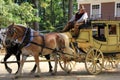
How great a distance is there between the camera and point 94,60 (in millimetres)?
16203

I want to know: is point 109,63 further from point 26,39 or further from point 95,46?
point 26,39

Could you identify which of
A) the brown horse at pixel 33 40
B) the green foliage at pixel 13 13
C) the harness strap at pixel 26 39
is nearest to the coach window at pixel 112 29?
the brown horse at pixel 33 40

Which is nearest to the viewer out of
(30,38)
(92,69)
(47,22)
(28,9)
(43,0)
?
(30,38)

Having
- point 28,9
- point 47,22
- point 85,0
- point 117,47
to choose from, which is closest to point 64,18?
point 47,22

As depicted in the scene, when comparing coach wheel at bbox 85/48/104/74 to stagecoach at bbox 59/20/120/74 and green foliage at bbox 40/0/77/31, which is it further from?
green foliage at bbox 40/0/77/31

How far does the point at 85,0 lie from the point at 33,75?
3275 cm

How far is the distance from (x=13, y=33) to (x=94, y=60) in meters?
3.48

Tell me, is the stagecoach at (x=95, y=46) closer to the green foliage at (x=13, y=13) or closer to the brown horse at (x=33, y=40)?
Answer: the brown horse at (x=33, y=40)

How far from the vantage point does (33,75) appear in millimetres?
15906

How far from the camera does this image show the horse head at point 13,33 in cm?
1468

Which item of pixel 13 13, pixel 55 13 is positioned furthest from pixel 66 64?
pixel 55 13

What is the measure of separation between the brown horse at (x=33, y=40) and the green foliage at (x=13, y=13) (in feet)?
47.4

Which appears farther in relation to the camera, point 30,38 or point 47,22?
point 47,22

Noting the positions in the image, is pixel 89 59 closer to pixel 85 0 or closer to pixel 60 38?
pixel 60 38
